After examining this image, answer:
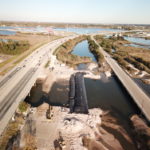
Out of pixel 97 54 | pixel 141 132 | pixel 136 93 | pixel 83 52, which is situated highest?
pixel 136 93

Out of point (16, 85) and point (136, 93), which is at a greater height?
point (16, 85)

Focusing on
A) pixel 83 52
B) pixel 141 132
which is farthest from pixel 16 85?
pixel 83 52

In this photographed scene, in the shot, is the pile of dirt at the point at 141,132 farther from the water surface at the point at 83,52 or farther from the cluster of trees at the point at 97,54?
the water surface at the point at 83,52

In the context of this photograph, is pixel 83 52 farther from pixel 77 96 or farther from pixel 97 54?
pixel 77 96

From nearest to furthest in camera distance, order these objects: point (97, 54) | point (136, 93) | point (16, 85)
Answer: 1. point (136, 93)
2. point (16, 85)
3. point (97, 54)

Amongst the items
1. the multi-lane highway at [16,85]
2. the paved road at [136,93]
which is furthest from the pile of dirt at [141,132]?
the multi-lane highway at [16,85]

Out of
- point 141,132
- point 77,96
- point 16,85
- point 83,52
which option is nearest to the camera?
point 141,132

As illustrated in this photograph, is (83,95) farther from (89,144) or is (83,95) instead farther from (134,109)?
(89,144)

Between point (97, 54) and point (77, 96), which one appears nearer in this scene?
point (77, 96)
